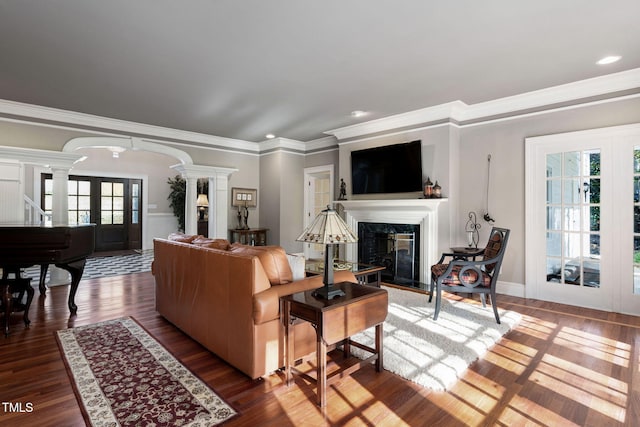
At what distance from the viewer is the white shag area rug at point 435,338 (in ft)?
7.39

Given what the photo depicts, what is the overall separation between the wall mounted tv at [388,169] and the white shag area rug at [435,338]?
1.76 m

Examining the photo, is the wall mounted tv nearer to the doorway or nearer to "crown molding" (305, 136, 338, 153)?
"crown molding" (305, 136, 338, 153)

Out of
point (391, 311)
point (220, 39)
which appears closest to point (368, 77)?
point (220, 39)

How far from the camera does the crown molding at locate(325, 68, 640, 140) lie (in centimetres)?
348

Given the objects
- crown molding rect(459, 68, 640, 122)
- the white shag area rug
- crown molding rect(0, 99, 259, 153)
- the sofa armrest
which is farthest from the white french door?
crown molding rect(0, 99, 259, 153)

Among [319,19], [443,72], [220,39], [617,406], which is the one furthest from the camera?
[443,72]

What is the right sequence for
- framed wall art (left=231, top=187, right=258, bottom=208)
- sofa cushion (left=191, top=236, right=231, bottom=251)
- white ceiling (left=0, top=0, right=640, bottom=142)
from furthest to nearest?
framed wall art (left=231, top=187, right=258, bottom=208) < sofa cushion (left=191, top=236, right=231, bottom=251) < white ceiling (left=0, top=0, right=640, bottom=142)

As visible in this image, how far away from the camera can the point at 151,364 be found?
2379 mm

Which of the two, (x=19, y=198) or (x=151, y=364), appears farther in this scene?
(x=19, y=198)

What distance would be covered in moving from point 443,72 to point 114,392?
146 inches

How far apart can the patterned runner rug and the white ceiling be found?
2.44 meters

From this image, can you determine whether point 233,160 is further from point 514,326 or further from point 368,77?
point 514,326

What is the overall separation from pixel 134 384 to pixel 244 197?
191 inches

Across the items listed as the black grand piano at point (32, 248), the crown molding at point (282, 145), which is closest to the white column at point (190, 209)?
the crown molding at point (282, 145)
